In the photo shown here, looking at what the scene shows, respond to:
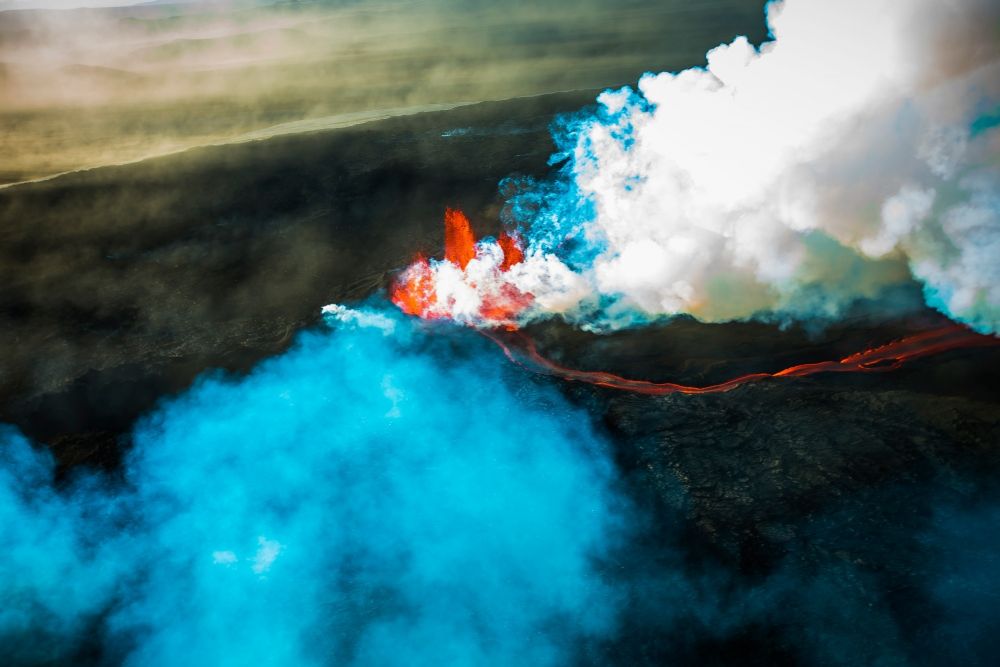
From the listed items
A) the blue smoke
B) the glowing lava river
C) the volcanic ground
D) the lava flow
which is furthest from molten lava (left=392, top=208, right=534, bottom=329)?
the lava flow

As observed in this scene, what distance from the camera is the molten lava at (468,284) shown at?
12742 mm

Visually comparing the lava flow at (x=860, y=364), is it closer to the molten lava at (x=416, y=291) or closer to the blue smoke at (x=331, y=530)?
the blue smoke at (x=331, y=530)

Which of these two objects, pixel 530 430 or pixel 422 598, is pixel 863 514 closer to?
pixel 530 430

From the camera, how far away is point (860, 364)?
1066 cm

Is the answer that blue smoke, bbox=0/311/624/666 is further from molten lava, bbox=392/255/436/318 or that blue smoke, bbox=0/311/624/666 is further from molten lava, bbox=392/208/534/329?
molten lava, bbox=392/255/436/318

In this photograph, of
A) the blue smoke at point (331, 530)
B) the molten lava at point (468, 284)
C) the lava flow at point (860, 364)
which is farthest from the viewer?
the molten lava at point (468, 284)

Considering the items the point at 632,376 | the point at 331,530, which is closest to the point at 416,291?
the point at 632,376

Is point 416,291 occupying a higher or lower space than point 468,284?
lower

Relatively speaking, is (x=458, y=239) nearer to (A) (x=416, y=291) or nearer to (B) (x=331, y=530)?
(A) (x=416, y=291)

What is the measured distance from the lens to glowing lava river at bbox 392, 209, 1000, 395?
1066 cm

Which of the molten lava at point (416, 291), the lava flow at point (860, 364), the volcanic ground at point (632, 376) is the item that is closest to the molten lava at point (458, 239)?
the volcanic ground at point (632, 376)

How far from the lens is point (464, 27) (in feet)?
106

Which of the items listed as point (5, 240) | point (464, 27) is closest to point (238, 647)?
point (5, 240)

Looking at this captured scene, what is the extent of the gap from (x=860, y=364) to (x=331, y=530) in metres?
8.34
